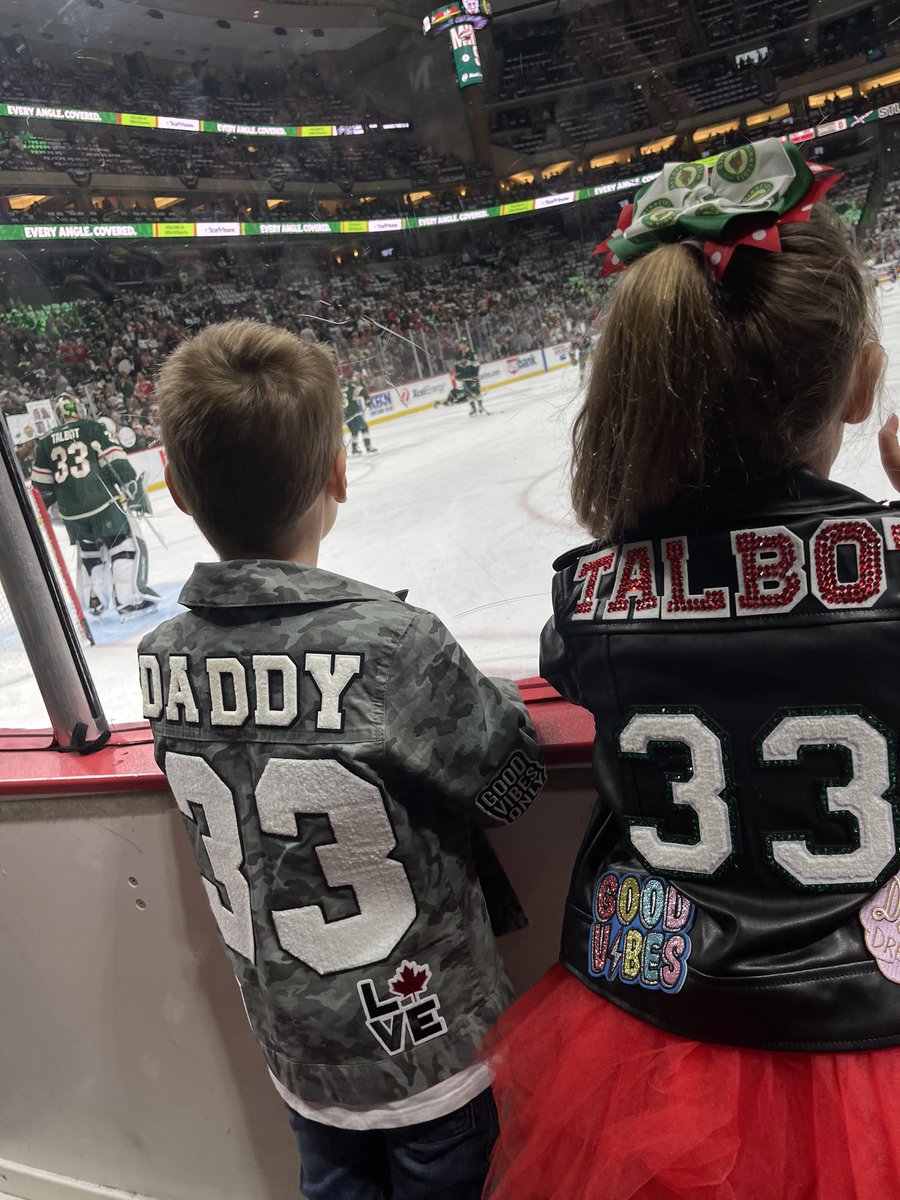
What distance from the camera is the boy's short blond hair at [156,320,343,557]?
755 mm

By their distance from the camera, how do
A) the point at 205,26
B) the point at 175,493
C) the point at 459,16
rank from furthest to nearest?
the point at 205,26 → the point at 459,16 → the point at 175,493

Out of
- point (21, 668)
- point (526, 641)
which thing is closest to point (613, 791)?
point (526, 641)

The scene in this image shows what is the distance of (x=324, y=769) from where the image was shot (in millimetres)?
732

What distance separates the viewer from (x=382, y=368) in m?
1.64

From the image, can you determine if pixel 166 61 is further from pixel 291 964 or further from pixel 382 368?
pixel 291 964


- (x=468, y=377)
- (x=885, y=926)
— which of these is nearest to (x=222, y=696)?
(x=885, y=926)

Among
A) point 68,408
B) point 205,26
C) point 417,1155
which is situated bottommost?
point 417,1155

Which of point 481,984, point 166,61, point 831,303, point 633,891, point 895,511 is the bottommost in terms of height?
point 481,984

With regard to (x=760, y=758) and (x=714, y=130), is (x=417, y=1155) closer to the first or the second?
(x=760, y=758)

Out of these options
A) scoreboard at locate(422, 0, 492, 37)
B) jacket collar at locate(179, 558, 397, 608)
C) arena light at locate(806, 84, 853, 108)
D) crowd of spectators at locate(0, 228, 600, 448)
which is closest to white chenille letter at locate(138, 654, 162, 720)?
jacket collar at locate(179, 558, 397, 608)

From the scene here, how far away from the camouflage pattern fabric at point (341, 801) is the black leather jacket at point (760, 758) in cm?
16

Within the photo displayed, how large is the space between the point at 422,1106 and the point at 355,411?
4.33ft

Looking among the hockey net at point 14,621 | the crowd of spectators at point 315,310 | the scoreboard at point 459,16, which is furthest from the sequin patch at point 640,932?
the hockey net at point 14,621

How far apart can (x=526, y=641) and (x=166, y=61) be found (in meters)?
1.11
